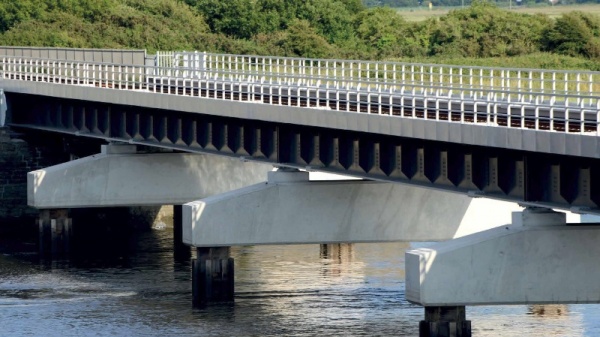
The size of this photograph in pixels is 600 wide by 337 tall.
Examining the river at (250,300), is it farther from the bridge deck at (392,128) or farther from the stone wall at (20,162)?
the stone wall at (20,162)

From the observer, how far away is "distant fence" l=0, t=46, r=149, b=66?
305ft

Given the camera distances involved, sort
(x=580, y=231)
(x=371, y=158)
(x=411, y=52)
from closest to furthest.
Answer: (x=580, y=231), (x=371, y=158), (x=411, y=52)

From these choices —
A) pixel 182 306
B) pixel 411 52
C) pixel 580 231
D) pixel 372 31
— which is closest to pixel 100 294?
pixel 182 306

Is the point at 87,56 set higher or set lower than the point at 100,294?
higher

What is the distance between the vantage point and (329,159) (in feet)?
186

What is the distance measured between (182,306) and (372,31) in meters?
85.7

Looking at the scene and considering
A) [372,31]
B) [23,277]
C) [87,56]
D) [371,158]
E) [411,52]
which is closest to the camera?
[371,158]

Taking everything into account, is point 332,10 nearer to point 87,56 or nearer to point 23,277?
point 87,56

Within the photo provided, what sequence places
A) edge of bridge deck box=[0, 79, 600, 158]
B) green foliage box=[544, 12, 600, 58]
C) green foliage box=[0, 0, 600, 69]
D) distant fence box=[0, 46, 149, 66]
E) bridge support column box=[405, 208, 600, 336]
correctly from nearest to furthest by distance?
edge of bridge deck box=[0, 79, 600, 158] → bridge support column box=[405, 208, 600, 336] → distant fence box=[0, 46, 149, 66] → green foliage box=[544, 12, 600, 58] → green foliage box=[0, 0, 600, 69]

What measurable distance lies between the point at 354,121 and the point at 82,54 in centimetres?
4433

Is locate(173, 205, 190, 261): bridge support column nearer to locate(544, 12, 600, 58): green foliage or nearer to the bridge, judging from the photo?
the bridge

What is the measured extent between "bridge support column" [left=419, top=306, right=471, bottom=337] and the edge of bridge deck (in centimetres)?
425

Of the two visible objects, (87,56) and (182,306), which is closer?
(182,306)

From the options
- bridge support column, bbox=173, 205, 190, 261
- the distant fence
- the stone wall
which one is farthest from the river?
the distant fence
